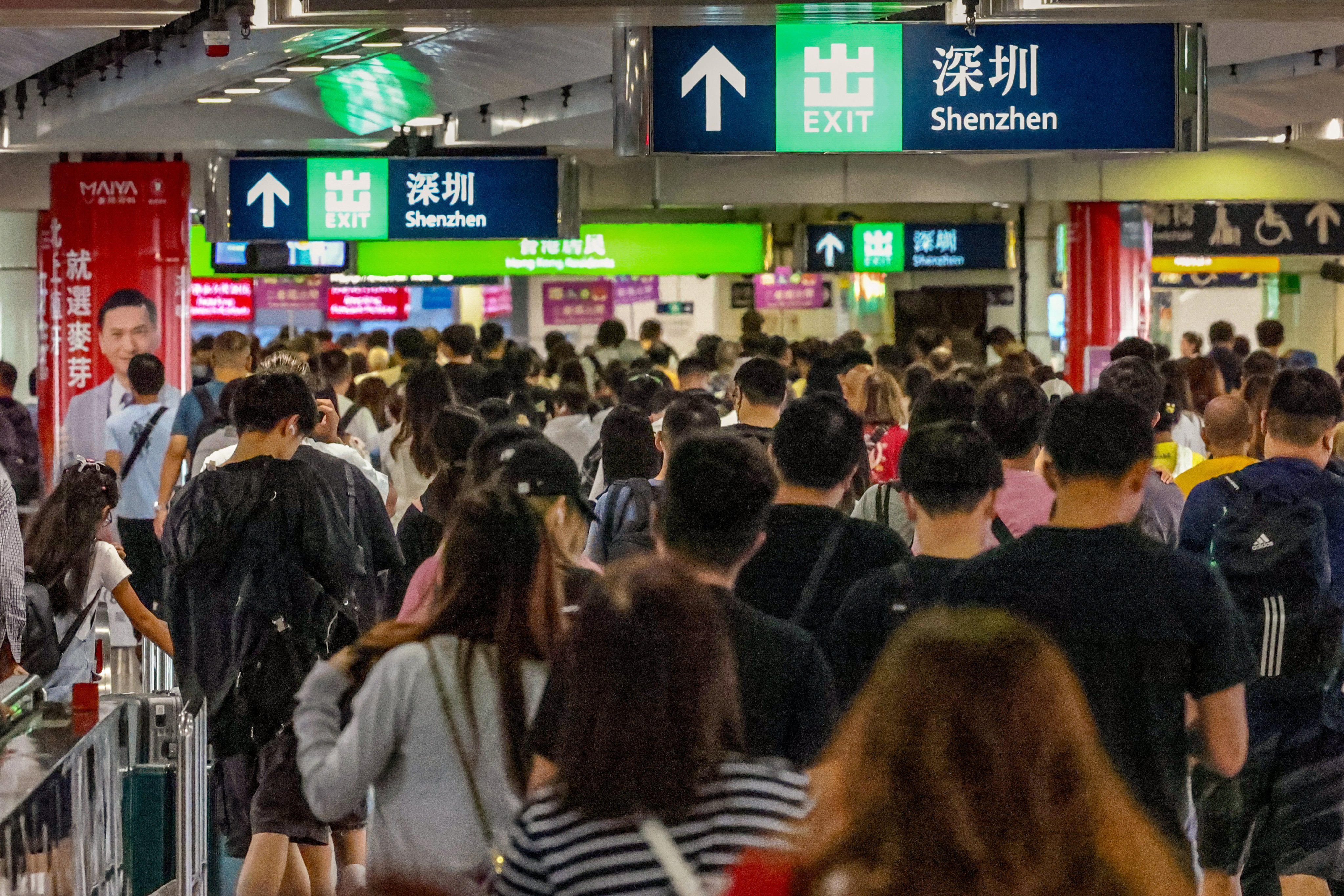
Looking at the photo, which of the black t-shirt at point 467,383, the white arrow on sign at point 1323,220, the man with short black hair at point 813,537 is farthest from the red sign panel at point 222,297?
the man with short black hair at point 813,537

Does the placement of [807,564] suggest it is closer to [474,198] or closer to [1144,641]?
[1144,641]

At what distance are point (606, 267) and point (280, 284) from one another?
53.3 feet

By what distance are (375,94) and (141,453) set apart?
283 cm

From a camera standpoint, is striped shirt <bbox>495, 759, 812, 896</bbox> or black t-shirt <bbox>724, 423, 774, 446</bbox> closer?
striped shirt <bbox>495, 759, 812, 896</bbox>

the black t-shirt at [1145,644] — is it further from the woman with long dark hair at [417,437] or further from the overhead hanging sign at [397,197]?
the overhead hanging sign at [397,197]

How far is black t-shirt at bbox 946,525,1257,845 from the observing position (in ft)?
10.6

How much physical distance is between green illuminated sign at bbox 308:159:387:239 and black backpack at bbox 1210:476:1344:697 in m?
7.31

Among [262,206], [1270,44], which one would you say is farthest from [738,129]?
[262,206]

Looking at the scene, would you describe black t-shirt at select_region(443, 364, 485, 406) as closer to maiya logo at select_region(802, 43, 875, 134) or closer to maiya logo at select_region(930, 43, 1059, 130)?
maiya logo at select_region(802, 43, 875, 134)

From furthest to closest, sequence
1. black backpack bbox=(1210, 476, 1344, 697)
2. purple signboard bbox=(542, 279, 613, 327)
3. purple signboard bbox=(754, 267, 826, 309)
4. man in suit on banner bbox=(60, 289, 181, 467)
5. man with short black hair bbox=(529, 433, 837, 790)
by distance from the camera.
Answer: purple signboard bbox=(542, 279, 613, 327) < purple signboard bbox=(754, 267, 826, 309) < man in suit on banner bbox=(60, 289, 181, 467) < black backpack bbox=(1210, 476, 1344, 697) < man with short black hair bbox=(529, 433, 837, 790)

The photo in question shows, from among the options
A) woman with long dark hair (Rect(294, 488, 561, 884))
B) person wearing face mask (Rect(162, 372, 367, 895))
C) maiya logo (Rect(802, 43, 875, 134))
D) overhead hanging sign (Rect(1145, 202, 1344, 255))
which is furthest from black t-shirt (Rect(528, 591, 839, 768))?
overhead hanging sign (Rect(1145, 202, 1344, 255))

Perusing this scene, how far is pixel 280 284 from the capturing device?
31.6 m

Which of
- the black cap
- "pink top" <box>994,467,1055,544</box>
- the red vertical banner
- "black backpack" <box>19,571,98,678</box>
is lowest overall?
"black backpack" <box>19,571,98,678</box>

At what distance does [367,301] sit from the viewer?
30.2 m
